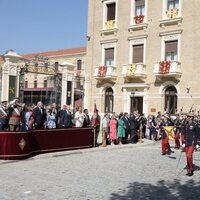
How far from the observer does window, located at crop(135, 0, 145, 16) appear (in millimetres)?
34094

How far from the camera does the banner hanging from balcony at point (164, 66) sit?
3105cm

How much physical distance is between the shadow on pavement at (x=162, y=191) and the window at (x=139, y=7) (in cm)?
2526

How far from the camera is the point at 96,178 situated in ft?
35.4

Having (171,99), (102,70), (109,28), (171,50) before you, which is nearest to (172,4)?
(171,50)

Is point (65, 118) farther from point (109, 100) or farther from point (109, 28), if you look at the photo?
point (109, 28)

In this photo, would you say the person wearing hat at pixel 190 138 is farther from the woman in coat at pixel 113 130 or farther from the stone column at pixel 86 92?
the stone column at pixel 86 92

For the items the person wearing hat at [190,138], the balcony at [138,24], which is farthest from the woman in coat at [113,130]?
the balcony at [138,24]

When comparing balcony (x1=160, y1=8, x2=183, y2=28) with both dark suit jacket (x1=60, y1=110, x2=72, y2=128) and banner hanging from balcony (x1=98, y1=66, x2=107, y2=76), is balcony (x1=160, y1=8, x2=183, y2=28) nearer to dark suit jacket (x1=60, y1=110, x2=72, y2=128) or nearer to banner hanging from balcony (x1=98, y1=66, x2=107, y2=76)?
banner hanging from balcony (x1=98, y1=66, x2=107, y2=76)

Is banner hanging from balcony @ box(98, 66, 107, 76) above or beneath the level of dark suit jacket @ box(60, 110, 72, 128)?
above

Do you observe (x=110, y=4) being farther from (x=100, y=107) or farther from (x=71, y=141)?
(x=71, y=141)

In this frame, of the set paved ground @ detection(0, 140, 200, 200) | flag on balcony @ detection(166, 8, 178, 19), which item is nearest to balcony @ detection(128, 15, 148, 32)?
flag on balcony @ detection(166, 8, 178, 19)

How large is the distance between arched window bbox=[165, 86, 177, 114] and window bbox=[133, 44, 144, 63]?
368 cm

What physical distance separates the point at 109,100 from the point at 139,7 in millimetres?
8392

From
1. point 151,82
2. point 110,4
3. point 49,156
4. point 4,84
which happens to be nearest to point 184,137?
point 49,156
